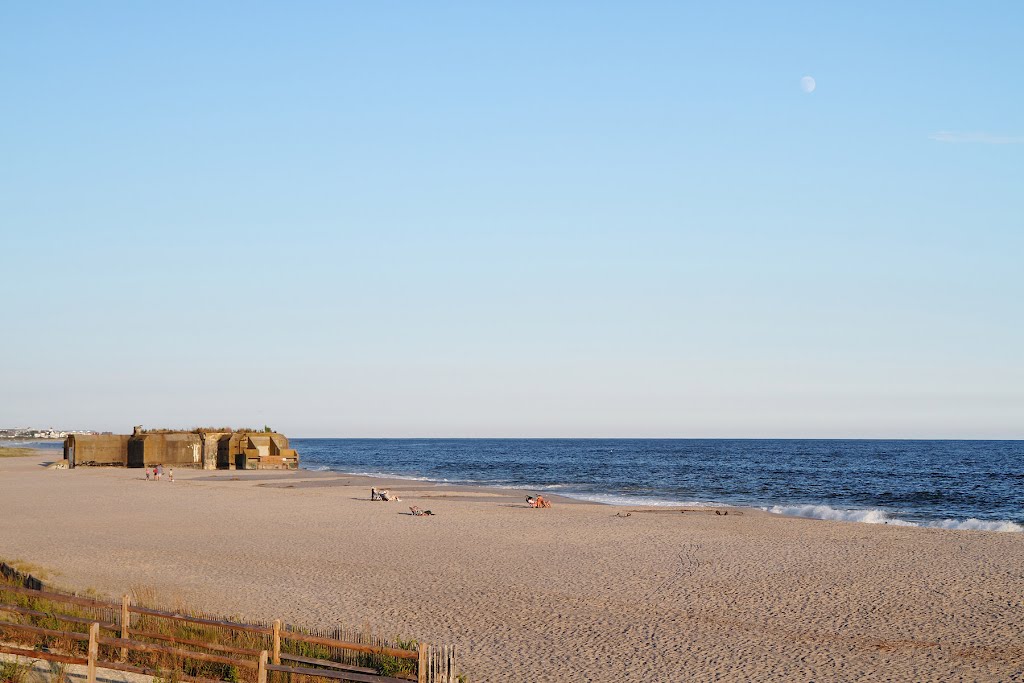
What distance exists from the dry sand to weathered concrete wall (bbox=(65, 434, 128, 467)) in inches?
1445

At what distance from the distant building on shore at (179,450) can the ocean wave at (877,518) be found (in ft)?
146

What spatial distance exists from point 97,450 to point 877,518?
61088 millimetres

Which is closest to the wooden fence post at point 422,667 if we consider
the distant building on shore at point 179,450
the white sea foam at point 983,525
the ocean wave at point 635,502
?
the white sea foam at point 983,525

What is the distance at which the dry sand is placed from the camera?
50.1 feet

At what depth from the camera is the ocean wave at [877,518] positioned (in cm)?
3517

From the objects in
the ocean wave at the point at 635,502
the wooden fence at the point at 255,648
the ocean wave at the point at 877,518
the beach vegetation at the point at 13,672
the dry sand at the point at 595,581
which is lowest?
the ocean wave at the point at 635,502

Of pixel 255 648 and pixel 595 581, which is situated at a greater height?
pixel 255 648

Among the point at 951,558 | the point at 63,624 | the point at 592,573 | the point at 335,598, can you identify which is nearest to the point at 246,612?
the point at 335,598

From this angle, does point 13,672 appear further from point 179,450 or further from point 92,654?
point 179,450

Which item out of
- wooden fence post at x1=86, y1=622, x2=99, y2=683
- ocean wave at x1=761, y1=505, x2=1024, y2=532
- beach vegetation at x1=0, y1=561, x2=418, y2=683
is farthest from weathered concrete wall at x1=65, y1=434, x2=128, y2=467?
wooden fence post at x1=86, y1=622, x2=99, y2=683

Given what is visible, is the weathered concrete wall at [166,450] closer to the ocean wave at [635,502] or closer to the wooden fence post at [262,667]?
the ocean wave at [635,502]

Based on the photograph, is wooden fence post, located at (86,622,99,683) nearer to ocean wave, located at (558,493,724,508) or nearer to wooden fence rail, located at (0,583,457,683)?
wooden fence rail, located at (0,583,457,683)

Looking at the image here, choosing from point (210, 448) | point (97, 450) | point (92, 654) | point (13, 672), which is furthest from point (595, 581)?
point (97, 450)

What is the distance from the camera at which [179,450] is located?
72.3 metres
